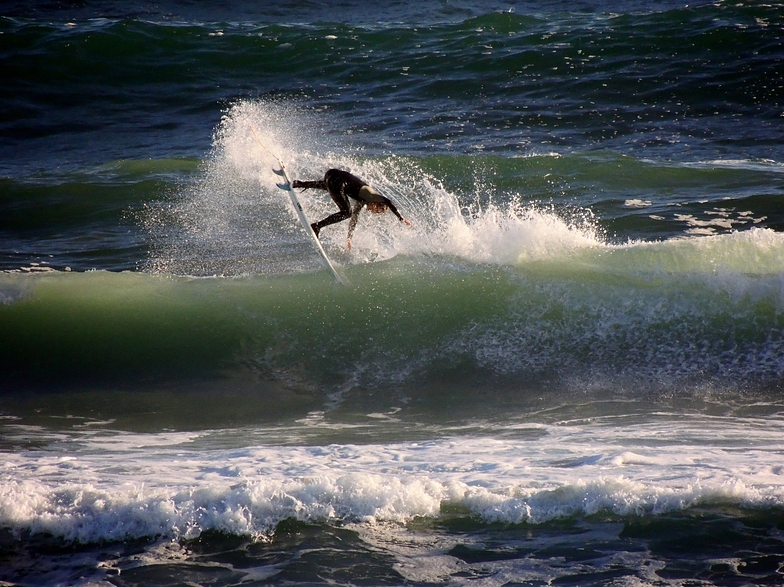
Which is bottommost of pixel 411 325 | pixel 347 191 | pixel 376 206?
pixel 411 325

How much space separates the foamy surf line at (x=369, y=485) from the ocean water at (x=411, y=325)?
2 cm

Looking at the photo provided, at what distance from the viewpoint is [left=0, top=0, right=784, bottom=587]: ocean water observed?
4.86 meters

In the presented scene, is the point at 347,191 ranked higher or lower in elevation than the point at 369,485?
higher

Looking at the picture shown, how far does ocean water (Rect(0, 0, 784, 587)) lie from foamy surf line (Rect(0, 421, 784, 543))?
2cm

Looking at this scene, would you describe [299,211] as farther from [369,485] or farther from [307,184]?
[369,485]

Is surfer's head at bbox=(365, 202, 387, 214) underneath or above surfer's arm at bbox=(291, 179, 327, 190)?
underneath

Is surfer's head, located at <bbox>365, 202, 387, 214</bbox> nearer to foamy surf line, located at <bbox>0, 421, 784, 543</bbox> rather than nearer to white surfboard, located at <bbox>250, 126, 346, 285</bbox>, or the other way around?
white surfboard, located at <bbox>250, 126, 346, 285</bbox>

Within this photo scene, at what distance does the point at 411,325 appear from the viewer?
30.2 feet

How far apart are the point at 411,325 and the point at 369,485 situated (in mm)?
4072

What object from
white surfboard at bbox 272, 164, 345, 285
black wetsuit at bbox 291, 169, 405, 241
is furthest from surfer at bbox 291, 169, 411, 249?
white surfboard at bbox 272, 164, 345, 285

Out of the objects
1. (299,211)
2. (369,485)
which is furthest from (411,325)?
(369,485)

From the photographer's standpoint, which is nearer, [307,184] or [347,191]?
[307,184]

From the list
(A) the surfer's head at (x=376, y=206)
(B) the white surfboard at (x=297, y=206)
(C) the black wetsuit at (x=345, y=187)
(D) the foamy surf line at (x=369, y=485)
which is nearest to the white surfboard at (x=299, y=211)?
(B) the white surfboard at (x=297, y=206)

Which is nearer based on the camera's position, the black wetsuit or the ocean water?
the ocean water
